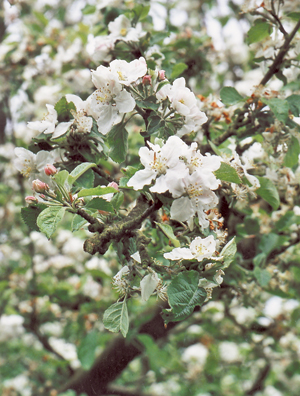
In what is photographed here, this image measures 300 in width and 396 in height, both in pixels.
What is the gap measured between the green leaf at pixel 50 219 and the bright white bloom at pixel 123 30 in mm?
1062

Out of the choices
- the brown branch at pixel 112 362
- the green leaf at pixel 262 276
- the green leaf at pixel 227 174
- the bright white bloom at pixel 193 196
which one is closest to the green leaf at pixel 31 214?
the bright white bloom at pixel 193 196

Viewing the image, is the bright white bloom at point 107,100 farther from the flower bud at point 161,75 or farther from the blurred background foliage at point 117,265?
the blurred background foliage at point 117,265

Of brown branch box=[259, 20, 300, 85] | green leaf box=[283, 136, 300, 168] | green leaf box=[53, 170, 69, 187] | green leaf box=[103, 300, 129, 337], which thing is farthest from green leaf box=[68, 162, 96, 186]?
brown branch box=[259, 20, 300, 85]

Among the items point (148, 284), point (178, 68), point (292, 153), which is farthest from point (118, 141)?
point (178, 68)

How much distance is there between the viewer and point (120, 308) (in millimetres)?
1029

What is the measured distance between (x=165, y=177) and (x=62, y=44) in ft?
8.08

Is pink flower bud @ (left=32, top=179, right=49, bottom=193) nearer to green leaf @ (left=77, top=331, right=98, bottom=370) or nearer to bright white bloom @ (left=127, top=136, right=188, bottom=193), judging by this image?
bright white bloom @ (left=127, top=136, right=188, bottom=193)

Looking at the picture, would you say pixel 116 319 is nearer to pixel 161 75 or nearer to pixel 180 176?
pixel 180 176

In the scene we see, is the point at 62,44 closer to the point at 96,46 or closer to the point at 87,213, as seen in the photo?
the point at 96,46

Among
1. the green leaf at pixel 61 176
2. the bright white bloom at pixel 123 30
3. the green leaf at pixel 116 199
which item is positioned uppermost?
the bright white bloom at pixel 123 30

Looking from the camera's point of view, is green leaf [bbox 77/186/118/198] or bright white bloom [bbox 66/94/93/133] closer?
green leaf [bbox 77/186/118/198]

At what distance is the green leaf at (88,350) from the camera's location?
2436 mm

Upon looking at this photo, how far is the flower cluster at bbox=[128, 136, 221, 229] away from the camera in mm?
934

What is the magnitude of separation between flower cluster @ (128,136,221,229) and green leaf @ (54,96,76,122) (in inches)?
13.6
